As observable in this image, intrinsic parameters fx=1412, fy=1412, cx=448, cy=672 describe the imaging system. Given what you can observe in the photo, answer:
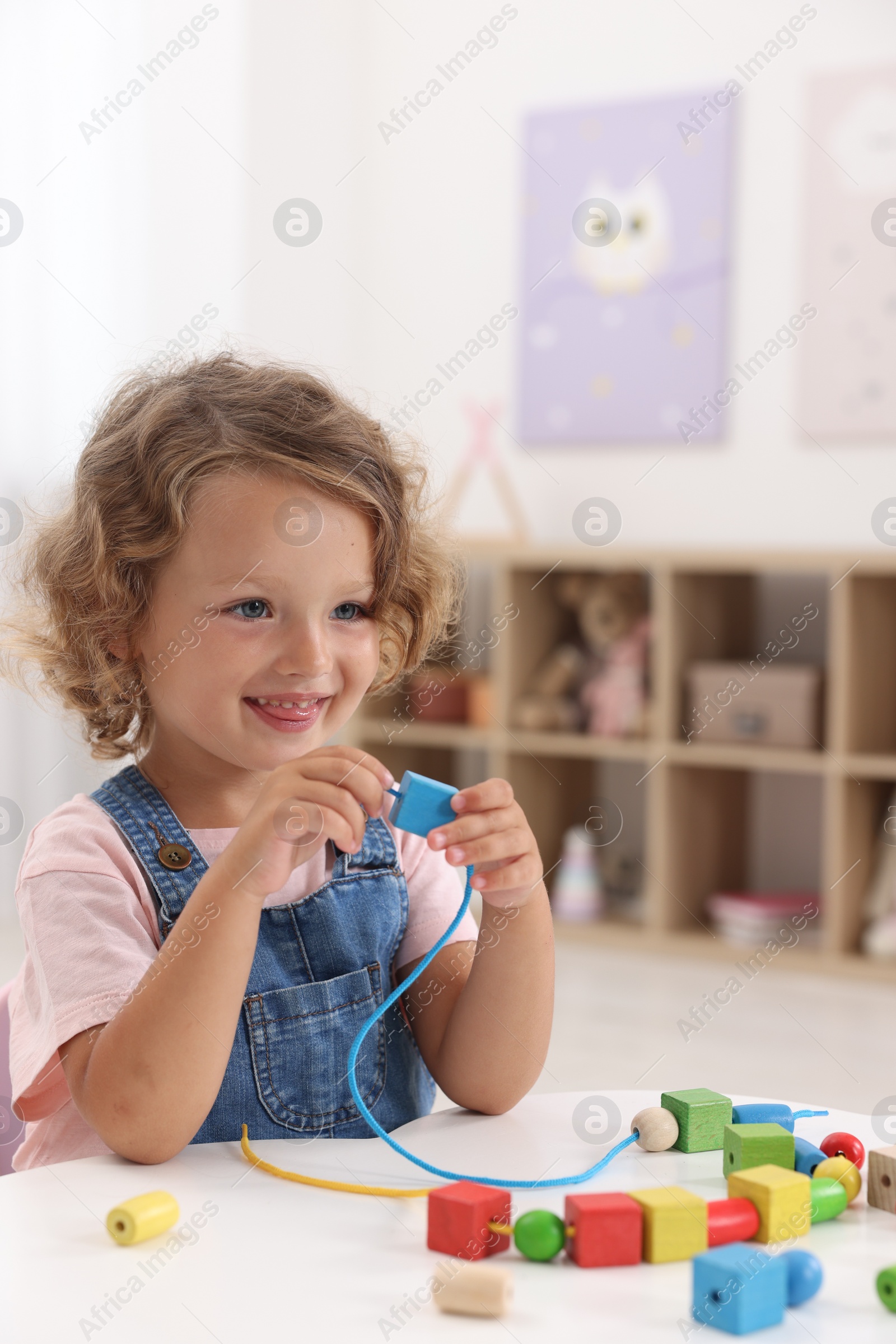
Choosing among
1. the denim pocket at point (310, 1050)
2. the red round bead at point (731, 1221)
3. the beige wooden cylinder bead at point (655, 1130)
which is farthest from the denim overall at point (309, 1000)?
the red round bead at point (731, 1221)

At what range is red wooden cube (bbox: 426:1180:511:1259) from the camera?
1.87 feet

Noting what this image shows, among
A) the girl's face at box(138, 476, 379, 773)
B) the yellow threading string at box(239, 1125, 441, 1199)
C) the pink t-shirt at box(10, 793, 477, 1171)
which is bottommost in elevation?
the yellow threading string at box(239, 1125, 441, 1199)

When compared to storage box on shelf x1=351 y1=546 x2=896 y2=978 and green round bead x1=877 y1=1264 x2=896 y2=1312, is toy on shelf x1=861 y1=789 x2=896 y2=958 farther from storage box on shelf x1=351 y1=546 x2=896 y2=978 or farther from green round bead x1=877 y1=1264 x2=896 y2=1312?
green round bead x1=877 y1=1264 x2=896 y2=1312

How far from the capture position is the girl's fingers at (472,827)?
72 centimetres

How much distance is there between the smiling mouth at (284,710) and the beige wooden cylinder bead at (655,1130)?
1.08 feet

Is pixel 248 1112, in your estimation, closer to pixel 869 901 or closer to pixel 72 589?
pixel 72 589

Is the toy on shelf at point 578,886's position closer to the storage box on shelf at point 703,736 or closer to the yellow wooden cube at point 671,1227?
the storage box on shelf at point 703,736

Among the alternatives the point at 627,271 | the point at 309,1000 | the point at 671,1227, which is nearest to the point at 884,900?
the point at 627,271

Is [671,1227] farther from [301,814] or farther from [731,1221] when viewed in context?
[301,814]

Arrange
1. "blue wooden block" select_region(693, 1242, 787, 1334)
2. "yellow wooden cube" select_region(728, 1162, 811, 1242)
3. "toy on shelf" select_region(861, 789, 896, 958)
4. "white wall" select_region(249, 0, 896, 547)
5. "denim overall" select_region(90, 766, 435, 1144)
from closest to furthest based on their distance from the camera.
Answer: "blue wooden block" select_region(693, 1242, 787, 1334)
"yellow wooden cube" select_region(728, 1162, 811, 1242)
"denim overall" select_region(90, 766, 435, 1144)
"toy on shelf" select_region(861, 789, 896, 958)
"white wall" select_region(249, 0, 896, 547)

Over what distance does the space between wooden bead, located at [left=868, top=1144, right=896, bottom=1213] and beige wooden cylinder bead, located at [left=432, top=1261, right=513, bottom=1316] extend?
8.3 inches

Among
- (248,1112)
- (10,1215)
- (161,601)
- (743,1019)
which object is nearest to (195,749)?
(161,601)

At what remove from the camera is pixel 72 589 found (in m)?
1.01

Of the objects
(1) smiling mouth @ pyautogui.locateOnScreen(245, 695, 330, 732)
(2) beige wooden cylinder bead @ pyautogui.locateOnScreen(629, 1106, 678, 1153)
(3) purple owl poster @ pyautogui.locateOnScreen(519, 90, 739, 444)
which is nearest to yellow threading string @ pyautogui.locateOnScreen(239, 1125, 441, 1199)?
(2) beige wooden cylinder bead @ pyautogui.locateOnScreen(629, 1106, 678, 1153)
